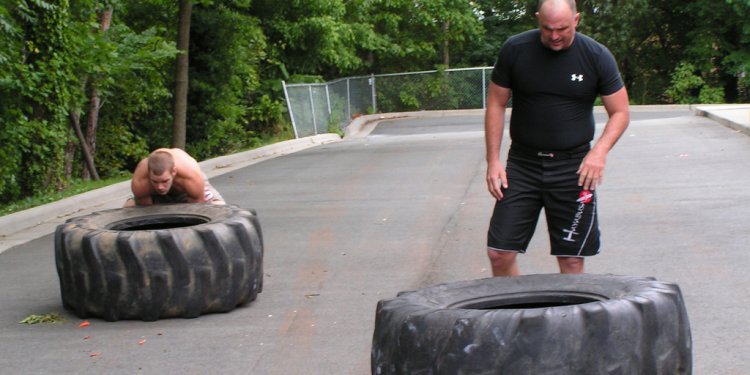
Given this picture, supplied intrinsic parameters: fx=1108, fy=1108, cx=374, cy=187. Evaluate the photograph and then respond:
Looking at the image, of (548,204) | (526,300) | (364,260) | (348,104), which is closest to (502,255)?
(548,204)

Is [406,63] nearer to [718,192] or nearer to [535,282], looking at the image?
[718,192]

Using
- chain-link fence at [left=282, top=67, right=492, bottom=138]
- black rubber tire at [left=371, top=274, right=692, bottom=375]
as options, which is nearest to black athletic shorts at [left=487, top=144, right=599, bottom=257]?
black rubber tire at [left=371, top=274, right=692, bottom=375]

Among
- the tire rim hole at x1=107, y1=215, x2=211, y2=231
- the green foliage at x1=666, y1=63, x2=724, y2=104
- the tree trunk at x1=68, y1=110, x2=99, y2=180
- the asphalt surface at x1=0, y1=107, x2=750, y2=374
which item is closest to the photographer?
the asphalt surface at x1=0, y1=107, x2=750, y2=374

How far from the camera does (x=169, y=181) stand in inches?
299

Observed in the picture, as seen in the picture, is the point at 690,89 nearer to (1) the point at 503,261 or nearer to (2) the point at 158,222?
(2) the point at 158,222

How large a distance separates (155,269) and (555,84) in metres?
2.99

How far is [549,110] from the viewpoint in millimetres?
5355

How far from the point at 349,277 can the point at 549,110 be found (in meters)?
3.48

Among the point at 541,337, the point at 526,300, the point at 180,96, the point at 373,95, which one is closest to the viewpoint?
the point at 541,337

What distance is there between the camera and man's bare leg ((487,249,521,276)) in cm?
543

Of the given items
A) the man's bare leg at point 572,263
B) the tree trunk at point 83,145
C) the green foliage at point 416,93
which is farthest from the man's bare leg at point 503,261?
the green foliage at point 416,93

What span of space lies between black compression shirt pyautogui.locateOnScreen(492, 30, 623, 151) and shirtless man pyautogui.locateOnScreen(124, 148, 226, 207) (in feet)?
9.65

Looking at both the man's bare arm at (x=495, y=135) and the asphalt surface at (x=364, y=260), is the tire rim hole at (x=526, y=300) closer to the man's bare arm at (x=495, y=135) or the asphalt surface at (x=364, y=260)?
the man's bare arm at (x=495, y=135)

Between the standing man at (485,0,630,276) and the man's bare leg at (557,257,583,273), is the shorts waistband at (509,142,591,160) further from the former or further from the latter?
the man's bare leg at (557,257,583,273)
